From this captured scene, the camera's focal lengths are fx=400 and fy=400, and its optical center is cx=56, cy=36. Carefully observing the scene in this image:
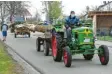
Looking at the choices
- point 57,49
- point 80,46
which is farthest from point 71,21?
point 80,46

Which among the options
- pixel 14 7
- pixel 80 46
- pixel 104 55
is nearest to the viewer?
pixel 104 55

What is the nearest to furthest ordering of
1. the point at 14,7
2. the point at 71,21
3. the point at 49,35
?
1. the point at 71,21
2. the point at 49,35
3. the point at 14,7

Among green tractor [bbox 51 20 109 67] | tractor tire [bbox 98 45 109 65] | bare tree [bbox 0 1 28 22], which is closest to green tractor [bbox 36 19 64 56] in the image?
green tractor [bbox 51 20 109 67]

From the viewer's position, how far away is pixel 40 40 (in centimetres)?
2312

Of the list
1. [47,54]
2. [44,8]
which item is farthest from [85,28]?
[44,8]

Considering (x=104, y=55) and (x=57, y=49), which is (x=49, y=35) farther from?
(x=104, y=55)

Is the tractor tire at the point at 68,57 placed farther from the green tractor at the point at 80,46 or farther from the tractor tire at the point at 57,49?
the tractor tire at the point at 57,49

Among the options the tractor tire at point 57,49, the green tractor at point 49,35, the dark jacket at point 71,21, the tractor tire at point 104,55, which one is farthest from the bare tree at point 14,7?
the tractor tire at point 104,55

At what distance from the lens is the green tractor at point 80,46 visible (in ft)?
50.0

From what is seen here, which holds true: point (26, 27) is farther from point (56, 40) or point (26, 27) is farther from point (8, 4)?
point (8, 4)

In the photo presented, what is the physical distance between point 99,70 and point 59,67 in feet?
6.07

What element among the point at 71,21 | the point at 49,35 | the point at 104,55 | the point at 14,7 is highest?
the point at 14,7

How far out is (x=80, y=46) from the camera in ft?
52.1

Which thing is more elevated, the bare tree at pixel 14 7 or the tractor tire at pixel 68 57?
the bare tree at pixel 14 7
